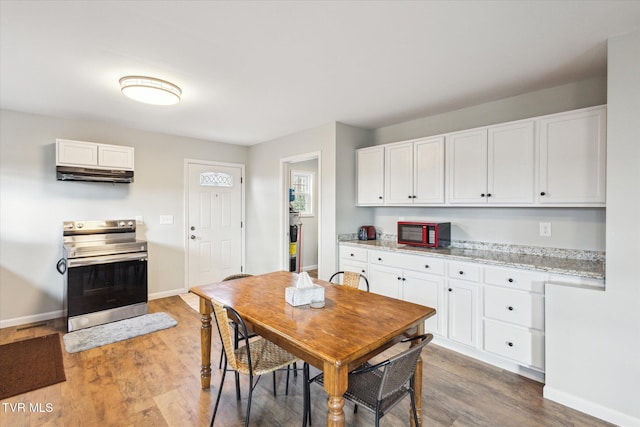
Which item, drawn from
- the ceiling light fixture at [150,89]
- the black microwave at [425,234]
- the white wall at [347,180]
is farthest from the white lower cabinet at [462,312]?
the ceiling light fixture at [150,89]

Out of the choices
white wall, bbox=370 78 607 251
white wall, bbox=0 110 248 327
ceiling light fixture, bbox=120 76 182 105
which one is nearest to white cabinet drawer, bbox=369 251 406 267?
white wall, bbox=370 78 607 251

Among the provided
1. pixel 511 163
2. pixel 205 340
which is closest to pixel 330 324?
pixel 205 340

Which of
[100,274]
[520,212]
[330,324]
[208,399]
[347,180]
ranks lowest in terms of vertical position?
[208,399]

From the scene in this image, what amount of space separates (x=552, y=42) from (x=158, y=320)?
4627 millimetres

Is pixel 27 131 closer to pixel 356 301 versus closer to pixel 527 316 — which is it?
pixel 356 301

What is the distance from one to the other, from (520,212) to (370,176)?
1.70 meters

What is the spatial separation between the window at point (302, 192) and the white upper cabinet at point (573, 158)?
4.59 meters

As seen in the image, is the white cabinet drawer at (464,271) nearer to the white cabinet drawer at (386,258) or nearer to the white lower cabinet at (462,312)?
the white lower cabinet at (462,312)

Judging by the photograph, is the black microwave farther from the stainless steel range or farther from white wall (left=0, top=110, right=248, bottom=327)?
white wall (left=0, top=110, right=248, bottom=327)

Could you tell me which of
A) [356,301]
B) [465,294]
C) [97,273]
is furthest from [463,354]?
[97,273]

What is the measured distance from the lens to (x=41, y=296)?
3756 millimetres

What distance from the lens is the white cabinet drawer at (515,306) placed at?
7.89 ft

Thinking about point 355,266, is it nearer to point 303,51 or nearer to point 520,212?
point 520,212

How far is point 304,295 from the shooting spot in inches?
76.7
